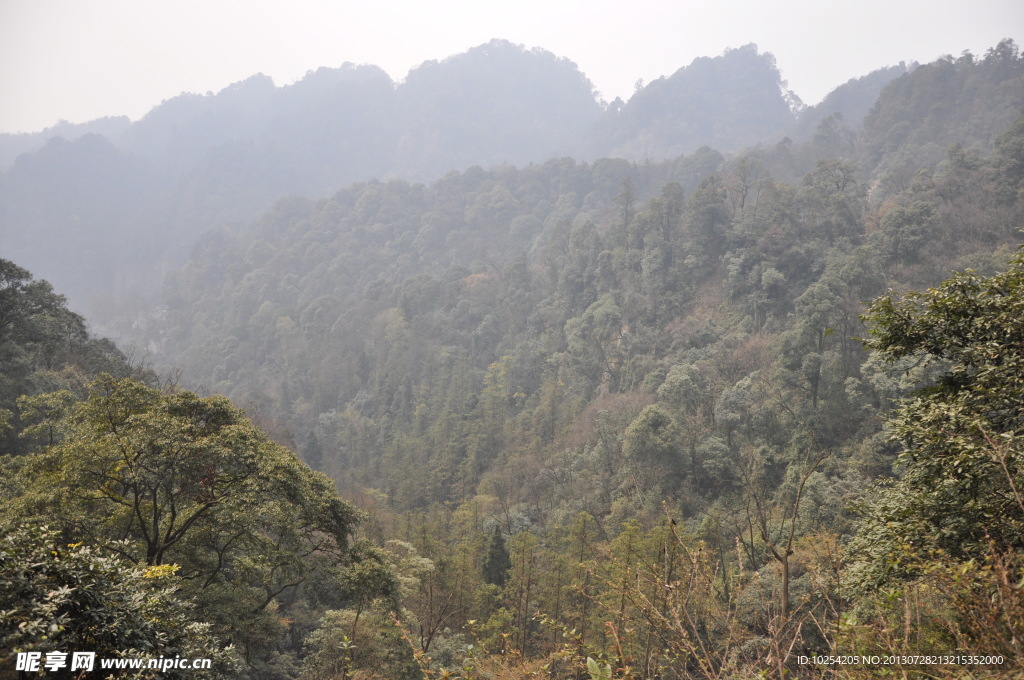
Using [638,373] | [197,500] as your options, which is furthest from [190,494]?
[638,373]

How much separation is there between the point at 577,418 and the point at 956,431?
1108 inches

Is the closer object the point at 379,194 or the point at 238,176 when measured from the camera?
the point at 379,194

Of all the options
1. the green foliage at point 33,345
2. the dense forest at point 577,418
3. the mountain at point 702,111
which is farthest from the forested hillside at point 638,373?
the mountain at point 702,111

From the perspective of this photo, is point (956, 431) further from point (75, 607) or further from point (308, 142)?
point (308, 142)

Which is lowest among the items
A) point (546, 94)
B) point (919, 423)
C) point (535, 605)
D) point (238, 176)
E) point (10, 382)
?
point (535, 605)

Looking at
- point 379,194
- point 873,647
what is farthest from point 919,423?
point 379,194

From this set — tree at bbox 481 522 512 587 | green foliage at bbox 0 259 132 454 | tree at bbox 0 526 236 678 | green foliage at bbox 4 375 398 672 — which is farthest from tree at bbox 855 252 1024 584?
green foliage at bbox 0 259 132 454

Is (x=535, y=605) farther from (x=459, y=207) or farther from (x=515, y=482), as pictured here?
(x=459, y=207)

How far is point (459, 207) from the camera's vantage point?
69.4 metres

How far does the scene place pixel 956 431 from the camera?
606cm

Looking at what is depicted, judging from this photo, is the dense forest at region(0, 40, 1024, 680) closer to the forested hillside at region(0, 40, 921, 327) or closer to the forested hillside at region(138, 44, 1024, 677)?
the forested hillside at region(138, 44, 1024, 677)

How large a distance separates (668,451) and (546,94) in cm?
11784

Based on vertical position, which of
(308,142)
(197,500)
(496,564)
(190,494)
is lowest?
(496,564)

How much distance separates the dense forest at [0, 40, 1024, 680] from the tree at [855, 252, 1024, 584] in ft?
0.14
